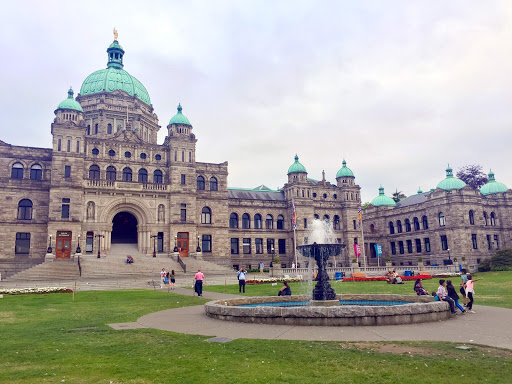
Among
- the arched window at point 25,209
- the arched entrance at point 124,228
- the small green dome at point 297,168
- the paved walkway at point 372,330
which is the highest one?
the small green dome at point 297,168

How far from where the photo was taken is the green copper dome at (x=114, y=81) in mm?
64688

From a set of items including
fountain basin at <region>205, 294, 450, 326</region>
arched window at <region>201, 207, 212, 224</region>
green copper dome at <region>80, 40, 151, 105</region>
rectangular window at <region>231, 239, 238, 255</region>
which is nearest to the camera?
fountain basin at <region>205, 294, 450, 326</region>

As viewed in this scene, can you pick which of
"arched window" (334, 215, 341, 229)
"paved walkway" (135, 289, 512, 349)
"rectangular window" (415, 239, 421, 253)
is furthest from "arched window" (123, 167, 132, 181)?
"rectangular window" (415, 239, 421, 253)

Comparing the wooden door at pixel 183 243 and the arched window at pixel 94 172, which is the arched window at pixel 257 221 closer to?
the wooden door at pixel 183 243

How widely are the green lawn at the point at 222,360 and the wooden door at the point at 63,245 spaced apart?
38.1 m

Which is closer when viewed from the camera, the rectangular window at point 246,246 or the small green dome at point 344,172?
the rectangular window at point 246,246

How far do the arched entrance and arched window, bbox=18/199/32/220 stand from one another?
34.7 ft

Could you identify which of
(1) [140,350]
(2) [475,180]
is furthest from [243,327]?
(2) [475,180]

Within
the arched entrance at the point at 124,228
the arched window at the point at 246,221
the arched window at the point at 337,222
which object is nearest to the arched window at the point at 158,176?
the arched entrance at the point at 124,228

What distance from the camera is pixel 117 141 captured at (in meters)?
55.7

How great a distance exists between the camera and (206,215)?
60594mm

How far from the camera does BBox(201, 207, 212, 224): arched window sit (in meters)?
60.2

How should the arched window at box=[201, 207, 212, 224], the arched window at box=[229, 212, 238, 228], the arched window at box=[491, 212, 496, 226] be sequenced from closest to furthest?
the arched window at box=[201, 207, 212, 224], the arched window at box=[229, 212, 238, 228], the arched window at box=[491, 212, 496, 226]

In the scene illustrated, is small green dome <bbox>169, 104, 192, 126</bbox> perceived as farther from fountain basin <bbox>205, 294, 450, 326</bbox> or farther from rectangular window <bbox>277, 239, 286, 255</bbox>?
fountain basin <bbox>205, 294, 450, 326</bbox>
